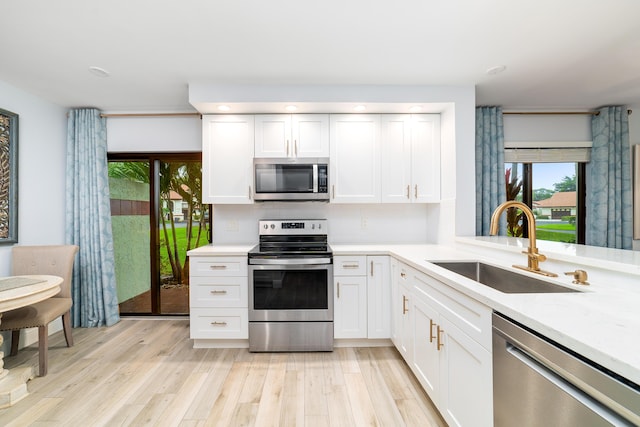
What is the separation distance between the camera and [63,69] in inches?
96.7

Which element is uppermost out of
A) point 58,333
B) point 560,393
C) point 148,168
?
point 148,168

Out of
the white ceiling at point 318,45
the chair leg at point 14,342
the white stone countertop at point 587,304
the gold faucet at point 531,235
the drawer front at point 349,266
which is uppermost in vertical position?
the white ceiling at point 318,45

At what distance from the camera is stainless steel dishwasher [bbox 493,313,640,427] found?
695 millimetres

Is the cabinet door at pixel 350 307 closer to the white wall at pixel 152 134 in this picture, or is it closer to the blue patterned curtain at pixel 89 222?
the white wall at pixel 152 134

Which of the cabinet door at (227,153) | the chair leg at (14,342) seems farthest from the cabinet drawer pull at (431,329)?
the chair leg at (14,342)

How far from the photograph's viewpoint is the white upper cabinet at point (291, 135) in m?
2.97

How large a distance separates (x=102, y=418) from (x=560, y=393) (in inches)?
91.3

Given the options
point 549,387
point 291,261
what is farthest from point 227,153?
point 549,387

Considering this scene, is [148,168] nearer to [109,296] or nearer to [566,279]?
[109,296]

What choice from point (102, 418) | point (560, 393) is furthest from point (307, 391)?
point (560, 393)

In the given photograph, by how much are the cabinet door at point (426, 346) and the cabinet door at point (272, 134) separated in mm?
1864

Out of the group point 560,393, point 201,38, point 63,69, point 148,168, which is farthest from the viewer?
point 148,168

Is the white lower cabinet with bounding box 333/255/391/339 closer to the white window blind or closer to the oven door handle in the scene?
the oven door handle

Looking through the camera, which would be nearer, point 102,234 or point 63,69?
point 63,69
